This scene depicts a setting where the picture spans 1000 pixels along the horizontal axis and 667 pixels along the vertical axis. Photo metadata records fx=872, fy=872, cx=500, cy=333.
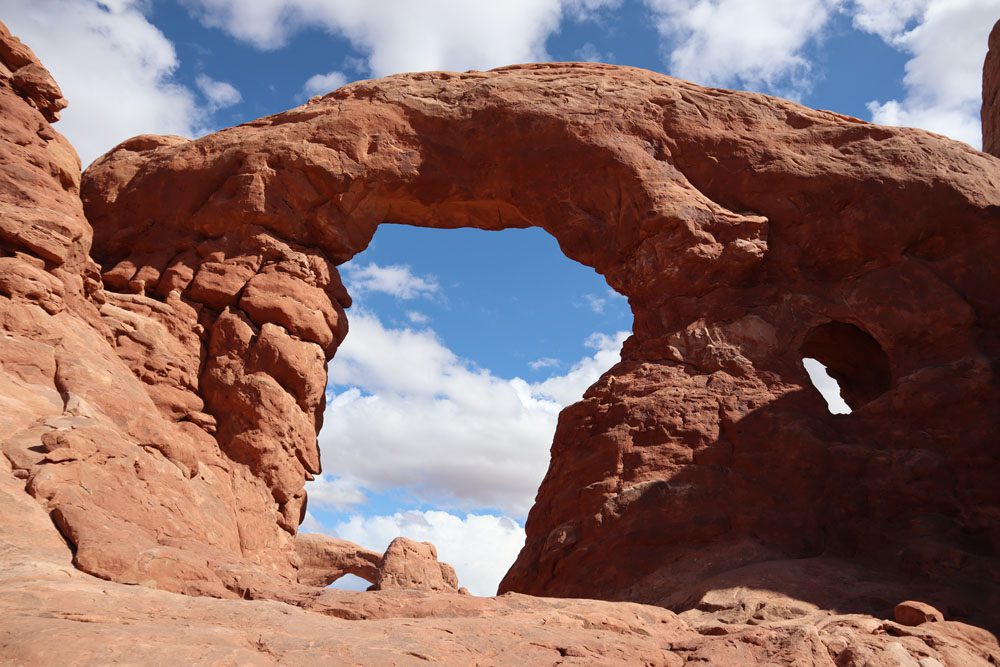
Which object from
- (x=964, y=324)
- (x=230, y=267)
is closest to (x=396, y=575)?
(x=230, y=267)

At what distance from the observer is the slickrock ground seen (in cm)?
713

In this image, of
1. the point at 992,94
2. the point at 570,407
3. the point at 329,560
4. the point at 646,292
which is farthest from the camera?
the point at 992,94

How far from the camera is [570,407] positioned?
1398 cm

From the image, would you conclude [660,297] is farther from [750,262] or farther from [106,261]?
[106,261]

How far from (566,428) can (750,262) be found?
159 inches

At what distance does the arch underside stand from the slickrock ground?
52 mm

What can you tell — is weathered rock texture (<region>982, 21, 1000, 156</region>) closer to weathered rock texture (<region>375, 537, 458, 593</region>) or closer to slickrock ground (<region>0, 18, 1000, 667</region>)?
slickrock ground (<region>0, 18, 1000, 667</region>)

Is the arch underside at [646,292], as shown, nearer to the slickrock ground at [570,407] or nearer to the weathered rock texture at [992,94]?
the slickrock ground at [570,407]

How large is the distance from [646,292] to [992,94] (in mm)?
14863

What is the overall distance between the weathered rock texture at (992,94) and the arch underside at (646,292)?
9.63 meters

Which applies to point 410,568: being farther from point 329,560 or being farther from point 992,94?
point 992,94

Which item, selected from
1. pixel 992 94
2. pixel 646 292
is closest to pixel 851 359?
pixel 646 292

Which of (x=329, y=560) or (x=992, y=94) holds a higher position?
(x=992, y=94)

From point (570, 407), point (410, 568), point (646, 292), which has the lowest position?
point (410, 568)
